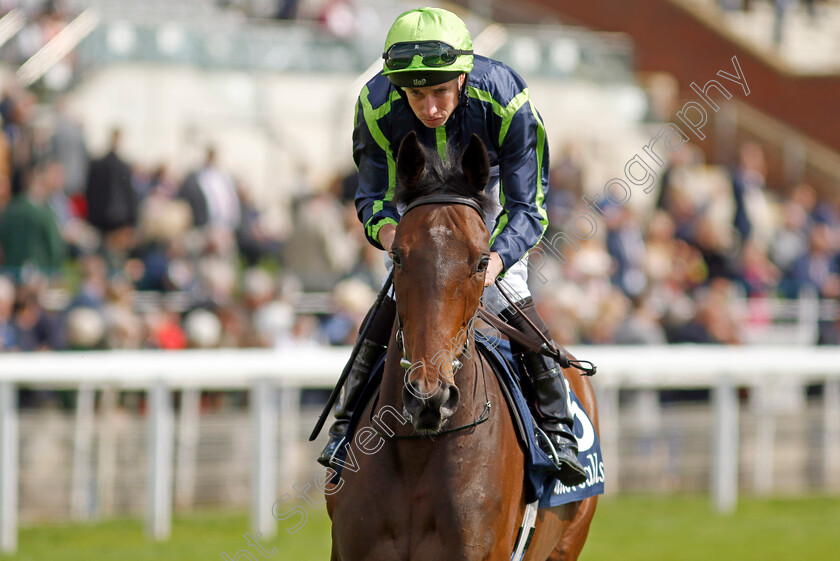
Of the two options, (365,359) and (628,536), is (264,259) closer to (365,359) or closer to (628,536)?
(628,536)

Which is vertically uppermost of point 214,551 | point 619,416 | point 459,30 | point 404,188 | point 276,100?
point 276,100

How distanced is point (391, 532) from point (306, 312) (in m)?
6.36

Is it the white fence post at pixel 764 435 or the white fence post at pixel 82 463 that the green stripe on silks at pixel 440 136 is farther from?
the white fence post at pixel 764 435

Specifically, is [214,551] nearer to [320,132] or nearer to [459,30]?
[459,30]

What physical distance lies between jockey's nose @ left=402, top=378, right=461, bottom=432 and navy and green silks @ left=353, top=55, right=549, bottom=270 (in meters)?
0.79

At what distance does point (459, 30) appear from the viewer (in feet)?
13.3

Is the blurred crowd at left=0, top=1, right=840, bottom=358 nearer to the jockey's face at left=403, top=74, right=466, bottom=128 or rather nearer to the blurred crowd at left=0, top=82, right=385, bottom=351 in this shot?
the blurred crowd at left=0, top=82, right=385, bottom=351

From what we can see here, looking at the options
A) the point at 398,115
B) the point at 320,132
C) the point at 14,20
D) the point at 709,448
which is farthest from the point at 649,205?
the point at 398,115

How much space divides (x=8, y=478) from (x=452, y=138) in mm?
4134

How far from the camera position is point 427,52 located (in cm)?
390

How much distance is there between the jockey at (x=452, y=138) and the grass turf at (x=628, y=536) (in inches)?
121

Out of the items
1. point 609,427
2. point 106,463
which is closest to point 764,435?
A: point 609,427

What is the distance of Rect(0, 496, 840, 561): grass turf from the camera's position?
710cm

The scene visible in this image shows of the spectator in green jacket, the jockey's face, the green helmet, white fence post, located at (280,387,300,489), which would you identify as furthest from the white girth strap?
the spectator in green jacket
